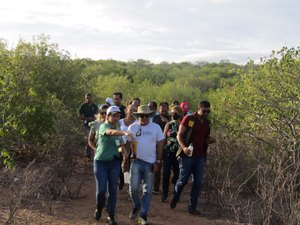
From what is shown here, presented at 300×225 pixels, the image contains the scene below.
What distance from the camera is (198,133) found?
6.64 meters

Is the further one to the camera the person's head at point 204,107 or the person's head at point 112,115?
the person's head at point 204,107

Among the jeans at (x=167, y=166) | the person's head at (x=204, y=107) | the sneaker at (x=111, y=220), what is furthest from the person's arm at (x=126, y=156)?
the jeans at (x=167, y=166)

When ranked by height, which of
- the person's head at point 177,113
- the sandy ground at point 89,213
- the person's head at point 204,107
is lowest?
the sandy ground at point 89,213

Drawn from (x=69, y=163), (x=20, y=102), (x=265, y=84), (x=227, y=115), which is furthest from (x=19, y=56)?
(x=265, y=84)

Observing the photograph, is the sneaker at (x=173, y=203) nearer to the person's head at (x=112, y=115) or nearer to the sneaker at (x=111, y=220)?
the sneaker at (x=111, y=220)

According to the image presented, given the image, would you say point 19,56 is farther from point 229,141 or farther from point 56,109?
point 229,141

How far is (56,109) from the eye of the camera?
34.4 ft

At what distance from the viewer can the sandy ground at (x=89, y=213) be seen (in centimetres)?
612

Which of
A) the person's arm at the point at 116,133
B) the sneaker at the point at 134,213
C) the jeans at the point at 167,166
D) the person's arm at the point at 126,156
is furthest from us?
the jeans at the point at 167,166

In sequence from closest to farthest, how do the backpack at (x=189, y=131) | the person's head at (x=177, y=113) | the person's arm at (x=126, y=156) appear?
the person's arm at (x=126, y=156) < the backpack at (x=189, y=131) < the person's head at (x=177, y=113)

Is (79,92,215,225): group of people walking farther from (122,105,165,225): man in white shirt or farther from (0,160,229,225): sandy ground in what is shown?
(0,160,229,225): sandy ground

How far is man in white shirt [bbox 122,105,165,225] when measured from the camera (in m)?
5.95

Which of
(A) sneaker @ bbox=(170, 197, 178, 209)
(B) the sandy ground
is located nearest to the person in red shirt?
(A) sneaker @ bbox=(170, 197, 178, 209)

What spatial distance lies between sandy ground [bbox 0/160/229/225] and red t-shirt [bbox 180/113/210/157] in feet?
3.27
